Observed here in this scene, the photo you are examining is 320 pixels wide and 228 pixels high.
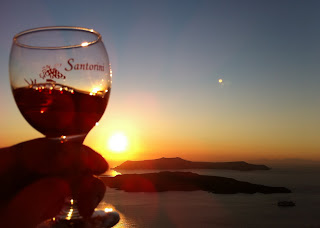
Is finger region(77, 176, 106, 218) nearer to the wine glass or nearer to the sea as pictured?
the wine glass

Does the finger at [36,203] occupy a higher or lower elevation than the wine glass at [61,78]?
lower

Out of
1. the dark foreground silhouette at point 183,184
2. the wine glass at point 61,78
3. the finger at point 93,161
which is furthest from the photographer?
the dark foreground silhouette at point 183,184

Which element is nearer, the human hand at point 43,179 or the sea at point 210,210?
the human hand at point 43,179

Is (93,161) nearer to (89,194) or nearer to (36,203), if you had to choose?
(89,194)

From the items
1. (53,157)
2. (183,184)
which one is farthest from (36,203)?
(183,184)

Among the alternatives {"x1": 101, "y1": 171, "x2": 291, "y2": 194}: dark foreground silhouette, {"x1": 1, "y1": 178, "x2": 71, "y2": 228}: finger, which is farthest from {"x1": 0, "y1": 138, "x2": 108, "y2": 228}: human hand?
{"x1": 101, "y1": 171, "x2": 291, "y2": 194}: dark foreground silhouette

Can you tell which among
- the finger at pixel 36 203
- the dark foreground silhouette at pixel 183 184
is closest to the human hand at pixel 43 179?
the finger at pixel 36 203

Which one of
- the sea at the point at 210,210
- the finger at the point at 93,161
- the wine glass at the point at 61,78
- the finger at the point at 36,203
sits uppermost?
the wine glass at the point at 61,78

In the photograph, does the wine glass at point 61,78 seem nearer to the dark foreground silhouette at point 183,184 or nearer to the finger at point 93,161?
the finger at point 93,161
